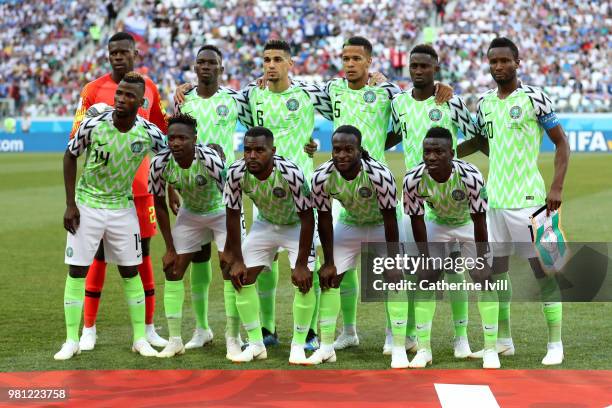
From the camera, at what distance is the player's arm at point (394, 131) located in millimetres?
8141

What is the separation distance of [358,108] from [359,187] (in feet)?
3.37

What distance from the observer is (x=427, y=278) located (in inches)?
299

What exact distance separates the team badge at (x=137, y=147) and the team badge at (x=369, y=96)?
184 centimetres

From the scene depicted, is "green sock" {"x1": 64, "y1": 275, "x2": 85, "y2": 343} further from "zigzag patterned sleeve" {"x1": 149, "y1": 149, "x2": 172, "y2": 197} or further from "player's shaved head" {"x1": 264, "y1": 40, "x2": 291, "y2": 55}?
"player's shaved head" {"x1": 264, "y1": 40, "x2": 291, "y2": 55}

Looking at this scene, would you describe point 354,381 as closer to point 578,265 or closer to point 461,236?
point 461,236

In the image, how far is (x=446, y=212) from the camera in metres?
7.53

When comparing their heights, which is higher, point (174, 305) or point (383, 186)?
point (383, 186)

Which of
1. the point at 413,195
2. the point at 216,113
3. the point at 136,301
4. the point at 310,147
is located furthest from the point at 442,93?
the point at 136,301

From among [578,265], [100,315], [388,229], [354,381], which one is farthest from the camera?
[100,315]

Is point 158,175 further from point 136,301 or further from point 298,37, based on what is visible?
point 298,37

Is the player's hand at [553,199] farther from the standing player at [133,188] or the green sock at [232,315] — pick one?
the standing player at [133,188]

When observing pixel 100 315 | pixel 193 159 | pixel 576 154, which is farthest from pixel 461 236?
pixel 576 154

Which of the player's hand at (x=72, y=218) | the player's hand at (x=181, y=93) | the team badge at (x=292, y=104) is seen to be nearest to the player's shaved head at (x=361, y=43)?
the team badge at (x=292, y=104)

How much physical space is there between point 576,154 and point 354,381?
1051 inches
